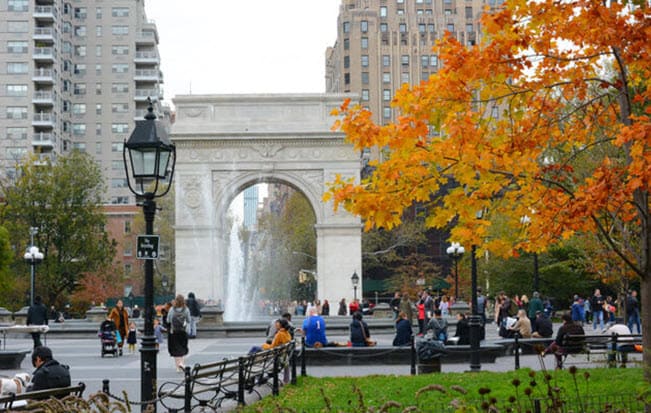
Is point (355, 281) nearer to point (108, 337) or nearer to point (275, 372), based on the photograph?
point (108, 337)

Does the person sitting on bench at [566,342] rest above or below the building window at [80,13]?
below

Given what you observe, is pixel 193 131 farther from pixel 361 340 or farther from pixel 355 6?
pixel 355 6

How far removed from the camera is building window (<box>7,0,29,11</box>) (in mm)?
83188

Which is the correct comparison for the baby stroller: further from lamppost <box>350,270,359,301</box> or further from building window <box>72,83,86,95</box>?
building window <box>72,83,86,95</box>

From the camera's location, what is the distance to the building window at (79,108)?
9138cm

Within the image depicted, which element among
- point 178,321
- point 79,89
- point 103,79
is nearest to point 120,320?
point 178,321

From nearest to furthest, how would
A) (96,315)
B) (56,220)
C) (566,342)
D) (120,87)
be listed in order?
(566,342) → (96,315) → (56,220) → (120,87)

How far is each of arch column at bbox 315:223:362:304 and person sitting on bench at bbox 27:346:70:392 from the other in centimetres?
3577

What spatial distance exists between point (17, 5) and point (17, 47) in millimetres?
3971

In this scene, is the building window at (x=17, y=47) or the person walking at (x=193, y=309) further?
the building window at (x=17, y=47)

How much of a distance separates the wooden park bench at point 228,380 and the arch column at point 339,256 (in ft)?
97.3

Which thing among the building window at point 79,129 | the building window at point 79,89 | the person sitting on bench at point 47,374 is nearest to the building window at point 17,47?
the building window at point 79,89

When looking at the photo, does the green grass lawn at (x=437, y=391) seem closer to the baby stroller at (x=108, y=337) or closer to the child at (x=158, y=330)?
the baby stroller at (x=108, y=337)

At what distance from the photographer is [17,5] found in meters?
83.3
